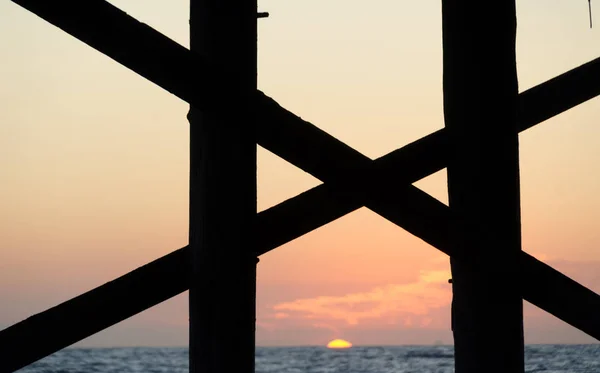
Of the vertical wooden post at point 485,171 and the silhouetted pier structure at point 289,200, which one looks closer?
the silhouetted pier structure at point 289,200

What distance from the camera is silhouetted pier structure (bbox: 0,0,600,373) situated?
315cm

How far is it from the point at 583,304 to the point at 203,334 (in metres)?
1.48

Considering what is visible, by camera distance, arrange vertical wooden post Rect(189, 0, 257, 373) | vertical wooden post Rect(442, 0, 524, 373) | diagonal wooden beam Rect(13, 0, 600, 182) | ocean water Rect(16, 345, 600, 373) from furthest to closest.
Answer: ocean water Rect(16, 345, 600, 373) < vertical wooden post Rect(442, 0, 524, 373) < vertical wooden post Rect(189, 0, 257, 373) < diagonal wooden beam Rect(13, 0, 600, 182)

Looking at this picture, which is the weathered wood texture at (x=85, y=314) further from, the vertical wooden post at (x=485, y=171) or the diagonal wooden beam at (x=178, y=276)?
the vertical wooden post at (x=485, y=171)

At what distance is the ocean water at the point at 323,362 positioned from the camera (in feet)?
78.7

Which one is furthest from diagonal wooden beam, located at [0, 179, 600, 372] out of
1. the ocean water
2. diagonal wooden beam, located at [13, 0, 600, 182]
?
the ocean water

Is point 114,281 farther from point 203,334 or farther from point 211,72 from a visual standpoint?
point 211,72

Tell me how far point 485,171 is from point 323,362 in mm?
26159

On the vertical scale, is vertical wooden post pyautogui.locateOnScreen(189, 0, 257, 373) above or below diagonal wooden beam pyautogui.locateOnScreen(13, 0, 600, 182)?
below

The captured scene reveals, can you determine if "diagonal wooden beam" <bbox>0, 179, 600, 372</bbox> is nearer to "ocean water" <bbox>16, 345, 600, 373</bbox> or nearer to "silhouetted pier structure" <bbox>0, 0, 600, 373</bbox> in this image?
"silhouetted pier structure" <bbox>0, 0, 600, 373</bbox>

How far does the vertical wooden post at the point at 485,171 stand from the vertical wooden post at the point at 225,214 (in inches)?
32.1

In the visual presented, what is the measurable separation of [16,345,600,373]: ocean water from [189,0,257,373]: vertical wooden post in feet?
64.0

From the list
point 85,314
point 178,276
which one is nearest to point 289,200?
point 178,276

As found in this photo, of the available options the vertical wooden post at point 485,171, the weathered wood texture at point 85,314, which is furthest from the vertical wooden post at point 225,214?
the vertical wooden post at point 485,171
